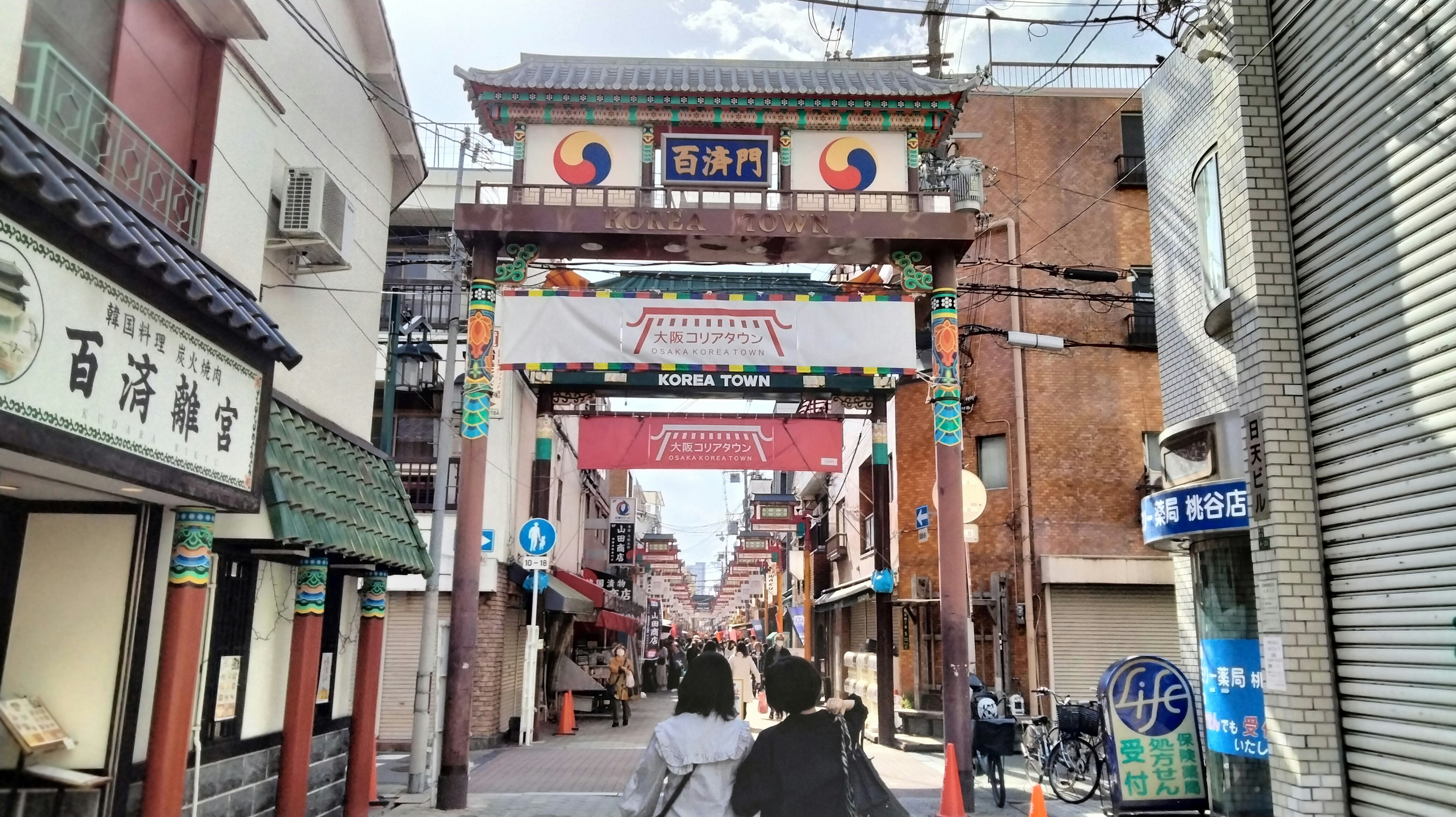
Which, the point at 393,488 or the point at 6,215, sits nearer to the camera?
the point at 6,215

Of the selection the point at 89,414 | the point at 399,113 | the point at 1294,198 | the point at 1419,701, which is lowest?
the point at 1419,701

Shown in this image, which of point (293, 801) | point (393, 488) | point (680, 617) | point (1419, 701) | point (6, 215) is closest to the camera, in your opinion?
point (6, 215)

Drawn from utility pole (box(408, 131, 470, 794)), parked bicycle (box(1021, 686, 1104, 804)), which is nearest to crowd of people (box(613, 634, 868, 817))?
utility pole (box(408, 131, 470, 794))

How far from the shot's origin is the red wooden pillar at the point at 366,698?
11797 mm

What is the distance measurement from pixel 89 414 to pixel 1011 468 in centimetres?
1951

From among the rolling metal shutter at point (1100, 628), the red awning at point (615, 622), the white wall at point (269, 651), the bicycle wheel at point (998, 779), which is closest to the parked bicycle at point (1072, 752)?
the bicycle wheel at point (998, 779)

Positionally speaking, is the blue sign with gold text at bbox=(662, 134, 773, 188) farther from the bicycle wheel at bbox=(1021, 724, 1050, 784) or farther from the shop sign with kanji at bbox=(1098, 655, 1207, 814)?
the bicycle wheel at bbox=(1021, 724, 1050, 784)

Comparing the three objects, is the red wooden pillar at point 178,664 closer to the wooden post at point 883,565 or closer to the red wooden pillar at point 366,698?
the red wooden pillar at point 366,698

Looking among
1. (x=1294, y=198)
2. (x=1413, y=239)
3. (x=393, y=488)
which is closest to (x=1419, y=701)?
(x=1413, y=239)

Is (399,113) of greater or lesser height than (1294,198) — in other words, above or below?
above

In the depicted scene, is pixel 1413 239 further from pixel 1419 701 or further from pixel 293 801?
pixel 293 801

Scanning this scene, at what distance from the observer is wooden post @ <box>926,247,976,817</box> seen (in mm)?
12953

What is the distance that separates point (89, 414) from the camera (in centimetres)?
581

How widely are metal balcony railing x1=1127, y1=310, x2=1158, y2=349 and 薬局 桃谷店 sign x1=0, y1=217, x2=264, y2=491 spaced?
64.5 feet
